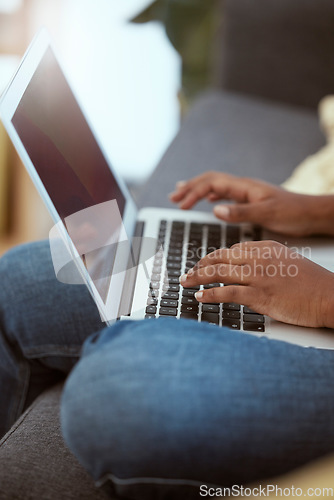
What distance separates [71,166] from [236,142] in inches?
25.3

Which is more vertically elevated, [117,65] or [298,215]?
[298,215]

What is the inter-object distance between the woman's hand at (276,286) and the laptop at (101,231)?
0.02m

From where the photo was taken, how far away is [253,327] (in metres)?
0.68

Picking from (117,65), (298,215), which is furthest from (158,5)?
(298,215)

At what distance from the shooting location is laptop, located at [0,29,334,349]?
0.63 meters

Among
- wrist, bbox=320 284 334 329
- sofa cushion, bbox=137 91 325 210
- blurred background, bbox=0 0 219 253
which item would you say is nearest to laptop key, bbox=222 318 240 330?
wrist, bbox=320 284 334 329

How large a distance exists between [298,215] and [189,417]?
49cm

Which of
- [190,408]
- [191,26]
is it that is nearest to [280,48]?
[191,26]

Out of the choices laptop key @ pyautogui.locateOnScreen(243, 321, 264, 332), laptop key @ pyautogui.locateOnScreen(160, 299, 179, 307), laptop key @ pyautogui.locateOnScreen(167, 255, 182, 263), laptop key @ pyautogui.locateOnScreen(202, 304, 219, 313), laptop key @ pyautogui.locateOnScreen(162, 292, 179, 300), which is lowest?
laptop key @ pyautogui.locateOnScreen(167, 255, 182, 263)

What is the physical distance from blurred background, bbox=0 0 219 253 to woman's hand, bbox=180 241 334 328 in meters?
1.35

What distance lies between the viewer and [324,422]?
0.49 metres

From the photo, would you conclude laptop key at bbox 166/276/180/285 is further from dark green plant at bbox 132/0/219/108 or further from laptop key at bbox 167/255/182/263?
dark green plant at bbox 132/0/219/108

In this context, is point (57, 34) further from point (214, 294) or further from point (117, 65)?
point (214, 294)

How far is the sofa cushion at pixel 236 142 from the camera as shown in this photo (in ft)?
3.84
